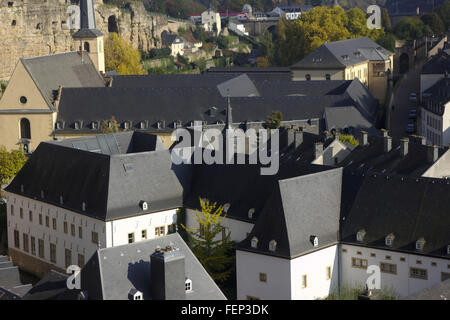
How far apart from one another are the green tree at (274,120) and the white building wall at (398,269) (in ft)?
101

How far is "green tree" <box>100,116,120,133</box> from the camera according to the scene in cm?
8106

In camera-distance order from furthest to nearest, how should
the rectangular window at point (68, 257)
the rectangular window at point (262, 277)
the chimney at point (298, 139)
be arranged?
the chimney at point (298, 139)
the rectangular window at point (68, 257)
the rectangular window at point (262, 277)

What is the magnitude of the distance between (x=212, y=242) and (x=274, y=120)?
28.0 metres

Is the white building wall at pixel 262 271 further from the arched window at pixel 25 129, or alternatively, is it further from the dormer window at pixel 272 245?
the arched window at pixel 25 129

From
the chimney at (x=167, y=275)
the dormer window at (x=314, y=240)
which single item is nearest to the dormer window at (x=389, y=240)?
the dormer window at (x=314, y=240)

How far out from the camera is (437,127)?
80.8m

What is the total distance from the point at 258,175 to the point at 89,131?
3010 cm

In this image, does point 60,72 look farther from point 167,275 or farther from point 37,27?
point 167,275

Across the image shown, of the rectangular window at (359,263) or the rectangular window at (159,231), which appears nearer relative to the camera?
the rectangular window at (359,263)

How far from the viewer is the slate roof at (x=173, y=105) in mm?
82812

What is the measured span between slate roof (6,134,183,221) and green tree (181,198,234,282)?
2.68 metres

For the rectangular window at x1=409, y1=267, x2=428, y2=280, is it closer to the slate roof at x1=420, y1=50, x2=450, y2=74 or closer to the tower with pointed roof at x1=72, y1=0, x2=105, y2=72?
the slate roof at x1=420, y1=50, x2=450, y2=74

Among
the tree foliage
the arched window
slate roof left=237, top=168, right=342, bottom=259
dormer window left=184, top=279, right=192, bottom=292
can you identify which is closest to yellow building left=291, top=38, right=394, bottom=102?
→ the tree foliage

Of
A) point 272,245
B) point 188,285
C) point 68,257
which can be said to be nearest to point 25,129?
point 68,257
